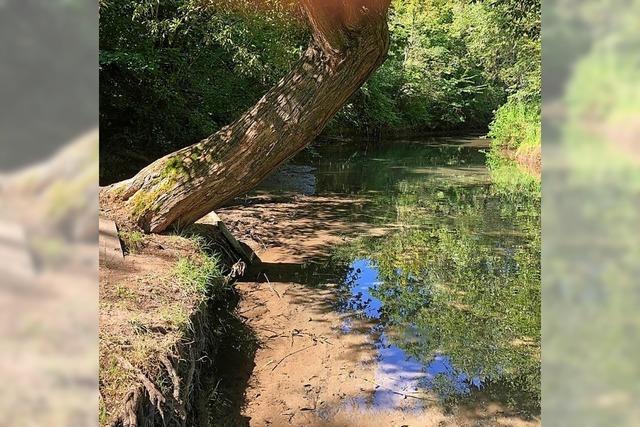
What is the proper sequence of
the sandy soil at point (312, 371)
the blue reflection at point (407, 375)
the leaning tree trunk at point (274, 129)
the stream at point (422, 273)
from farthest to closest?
the leaning tree trunk at point (274, 129), the stream at point (422, 273), the blue reflection at point (407, 375), the sandy soil at point (312, 371)

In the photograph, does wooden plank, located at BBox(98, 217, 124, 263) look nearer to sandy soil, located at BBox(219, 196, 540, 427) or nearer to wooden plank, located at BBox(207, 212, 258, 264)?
sandy soil, located at BBox(219, 196, 540, 427)

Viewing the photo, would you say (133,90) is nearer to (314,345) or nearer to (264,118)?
(264,118)

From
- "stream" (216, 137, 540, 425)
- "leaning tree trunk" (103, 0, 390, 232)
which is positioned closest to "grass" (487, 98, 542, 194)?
"stream" (216, 137, 540, 425)

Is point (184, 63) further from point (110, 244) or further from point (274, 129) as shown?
point (110, 244)

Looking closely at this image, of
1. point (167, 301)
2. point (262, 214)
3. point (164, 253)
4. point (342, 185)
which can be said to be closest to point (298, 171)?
point (342, 185)

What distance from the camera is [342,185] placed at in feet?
39.7

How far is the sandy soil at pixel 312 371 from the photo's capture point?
12.0 feet

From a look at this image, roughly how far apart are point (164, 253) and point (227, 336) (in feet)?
2.85

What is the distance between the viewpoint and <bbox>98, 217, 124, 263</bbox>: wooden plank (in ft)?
14.4
